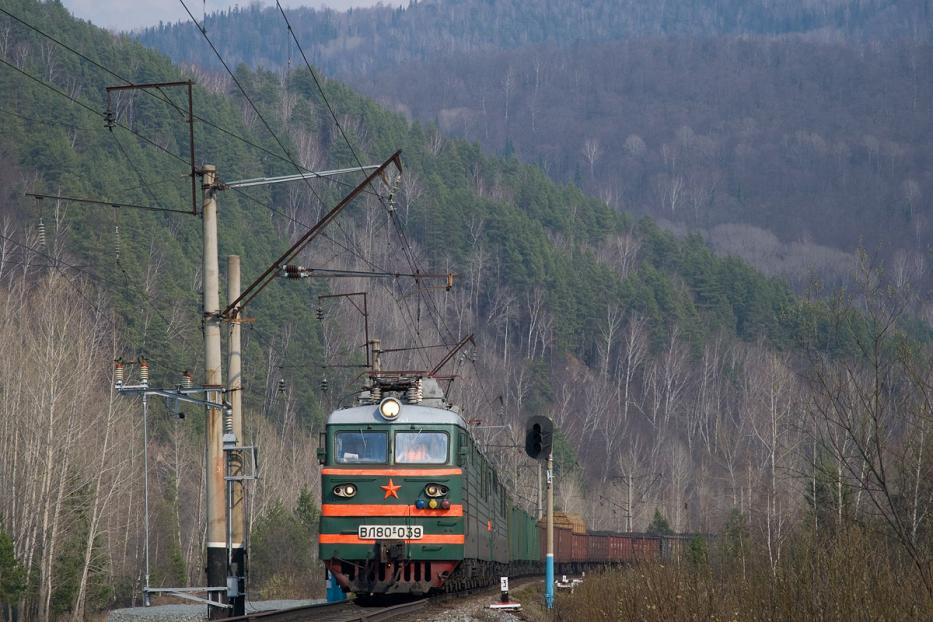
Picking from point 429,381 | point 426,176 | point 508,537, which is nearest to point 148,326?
point 508,537

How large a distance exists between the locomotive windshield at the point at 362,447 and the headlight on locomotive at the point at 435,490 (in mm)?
917

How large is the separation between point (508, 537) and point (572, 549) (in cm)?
2116

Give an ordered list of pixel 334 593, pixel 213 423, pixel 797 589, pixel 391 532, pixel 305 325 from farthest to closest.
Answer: pixel 305 325 < pixel 334 593 < pixel 391 532 < pixel 213 423 < pixel 797 589

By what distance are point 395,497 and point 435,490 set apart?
72cm

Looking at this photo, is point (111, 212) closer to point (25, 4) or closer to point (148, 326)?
point (148, 326)

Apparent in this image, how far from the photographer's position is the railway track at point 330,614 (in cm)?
1853

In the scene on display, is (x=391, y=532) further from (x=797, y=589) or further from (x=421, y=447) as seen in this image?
(x=797, y=589)

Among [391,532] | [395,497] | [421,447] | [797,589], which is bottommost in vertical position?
[391,532]

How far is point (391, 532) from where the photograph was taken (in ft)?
76.7

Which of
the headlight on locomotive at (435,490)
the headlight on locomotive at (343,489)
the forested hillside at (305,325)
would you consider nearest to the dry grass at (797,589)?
the headlight on locomotive at (435,490)

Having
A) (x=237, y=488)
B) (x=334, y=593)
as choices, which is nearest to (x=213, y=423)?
(x=237, y=488)

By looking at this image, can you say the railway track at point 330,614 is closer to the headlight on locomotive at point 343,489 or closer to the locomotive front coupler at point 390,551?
the locomotive front coupler at point 390,551

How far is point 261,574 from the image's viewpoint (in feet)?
200

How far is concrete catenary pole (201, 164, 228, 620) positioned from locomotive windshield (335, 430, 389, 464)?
2.19m
